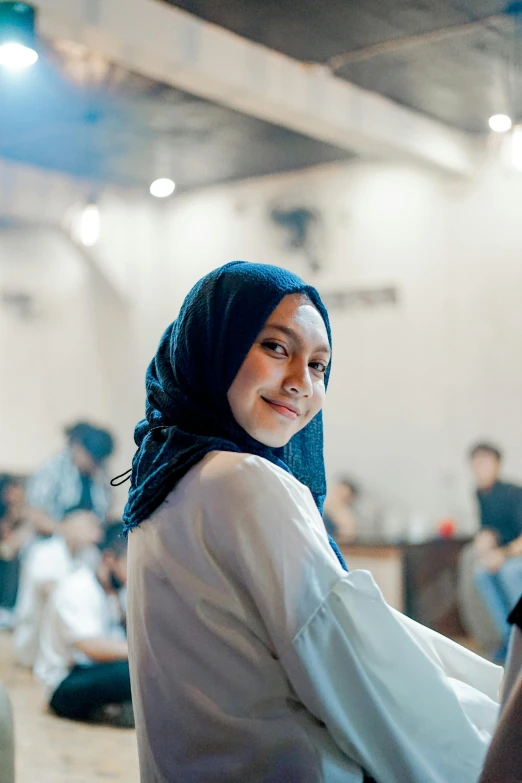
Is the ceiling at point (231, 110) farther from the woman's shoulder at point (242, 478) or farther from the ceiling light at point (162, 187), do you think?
the woman's shoulder at point (242, 478)

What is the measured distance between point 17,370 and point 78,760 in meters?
4.41

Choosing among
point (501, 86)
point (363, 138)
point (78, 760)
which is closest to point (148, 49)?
point (363, 138)

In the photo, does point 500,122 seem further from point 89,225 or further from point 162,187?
point 89,225

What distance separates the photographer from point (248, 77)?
5.07 metres

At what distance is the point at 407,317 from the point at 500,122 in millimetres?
1552

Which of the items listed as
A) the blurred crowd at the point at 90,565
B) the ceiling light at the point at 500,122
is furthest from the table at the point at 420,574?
the ceiling light at the point at 500,122

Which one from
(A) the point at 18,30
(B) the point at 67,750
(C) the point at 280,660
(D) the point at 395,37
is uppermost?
(D) the point at 395,37

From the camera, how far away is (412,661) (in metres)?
1.21

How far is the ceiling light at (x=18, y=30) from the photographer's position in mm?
3605

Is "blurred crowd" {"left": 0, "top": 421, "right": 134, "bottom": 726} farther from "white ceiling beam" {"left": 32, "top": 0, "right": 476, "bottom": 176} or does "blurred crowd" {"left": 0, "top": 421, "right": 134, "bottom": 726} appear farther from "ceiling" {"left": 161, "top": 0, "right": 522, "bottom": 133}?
"ceiling" {"left": 161, "top": 0, "right": 522, "bottom": 133}

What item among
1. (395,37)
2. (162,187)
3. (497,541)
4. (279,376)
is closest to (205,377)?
(279,376)

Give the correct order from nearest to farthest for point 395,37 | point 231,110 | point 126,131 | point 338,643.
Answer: point 338,643
point 395,37
point 231,110
point 126,131

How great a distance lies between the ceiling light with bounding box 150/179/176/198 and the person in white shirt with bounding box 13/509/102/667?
2848mm

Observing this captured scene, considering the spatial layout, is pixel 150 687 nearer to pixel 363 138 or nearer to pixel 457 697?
pixel 457 697
